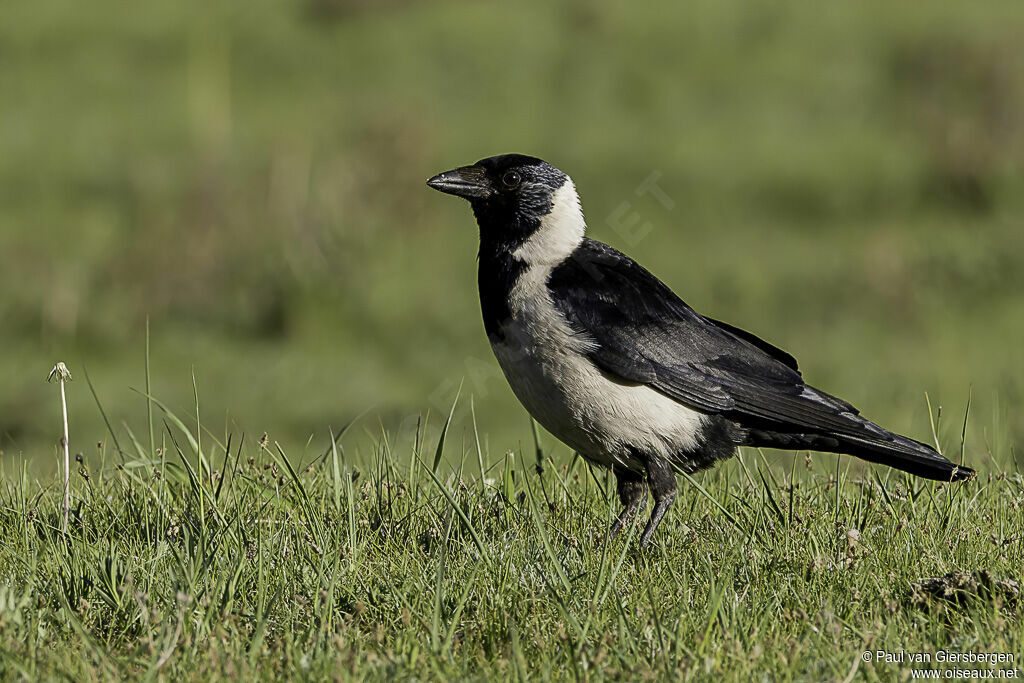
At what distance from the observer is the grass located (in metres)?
3.43

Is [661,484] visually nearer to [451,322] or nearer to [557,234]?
[557,234]

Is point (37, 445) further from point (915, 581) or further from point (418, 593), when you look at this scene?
point (915, 581)

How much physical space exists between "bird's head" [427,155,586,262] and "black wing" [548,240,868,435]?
0.19 metres

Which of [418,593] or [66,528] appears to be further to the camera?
[66,528]

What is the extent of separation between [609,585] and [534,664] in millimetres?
353

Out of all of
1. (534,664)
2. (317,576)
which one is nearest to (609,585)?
(534,664)

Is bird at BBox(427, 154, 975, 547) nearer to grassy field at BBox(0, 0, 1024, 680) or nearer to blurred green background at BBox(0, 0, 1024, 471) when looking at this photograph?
grassy field at BBox(0, 0, 1024, 680)

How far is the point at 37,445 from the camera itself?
9.03m

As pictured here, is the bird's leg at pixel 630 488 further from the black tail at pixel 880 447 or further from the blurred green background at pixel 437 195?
the blurred green background at pixel 437 195

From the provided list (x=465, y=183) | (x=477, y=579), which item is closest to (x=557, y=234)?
(x=465, y=183)

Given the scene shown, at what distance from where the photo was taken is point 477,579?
398 centimetres

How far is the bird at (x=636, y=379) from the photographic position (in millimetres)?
4871

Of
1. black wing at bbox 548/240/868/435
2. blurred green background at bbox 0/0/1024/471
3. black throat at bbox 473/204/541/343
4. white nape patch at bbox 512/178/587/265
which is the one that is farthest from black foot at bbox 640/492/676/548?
blurred green background at bbox 0/0/1024/471

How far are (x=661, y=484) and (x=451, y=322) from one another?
19.8 feet
